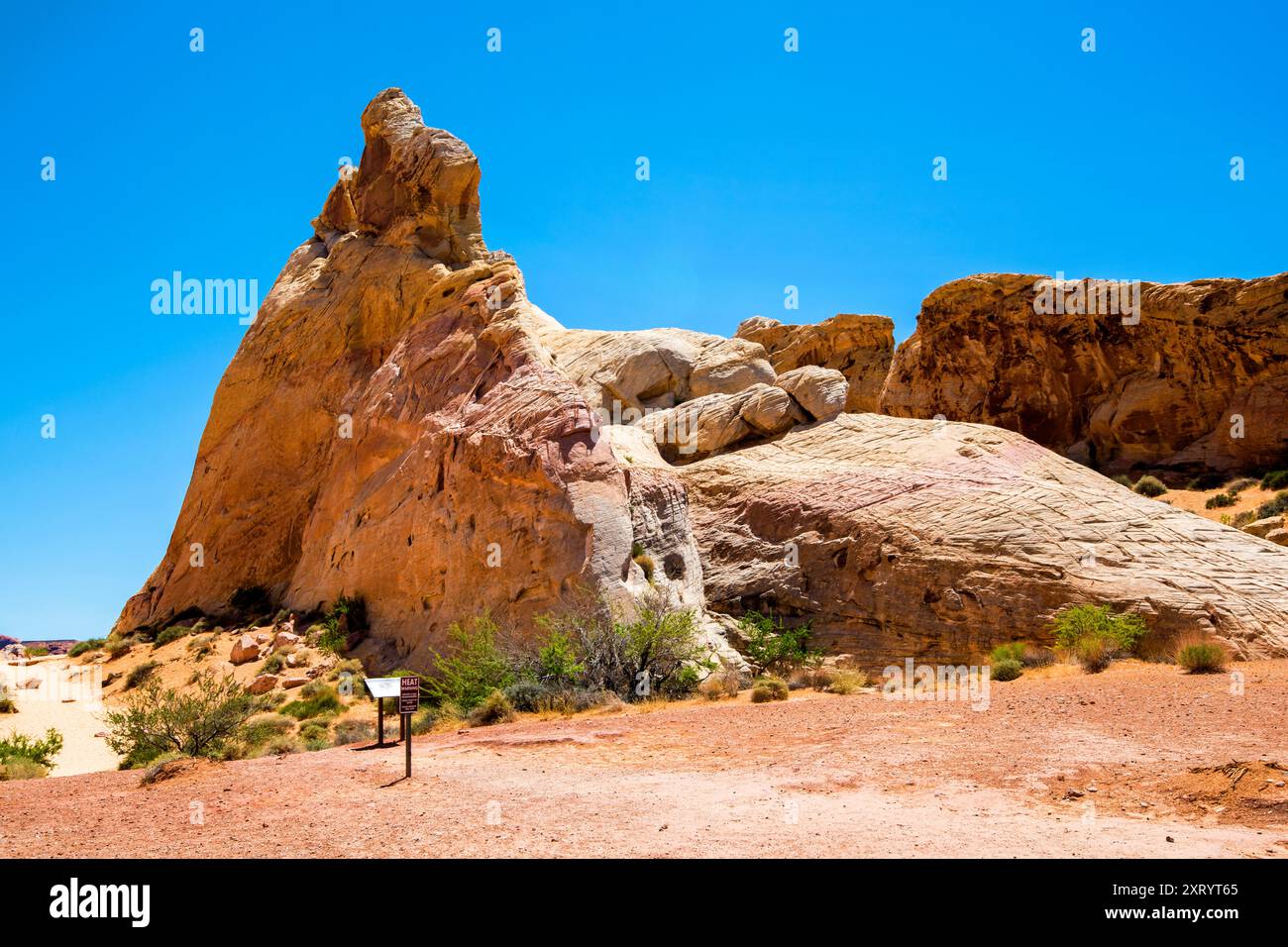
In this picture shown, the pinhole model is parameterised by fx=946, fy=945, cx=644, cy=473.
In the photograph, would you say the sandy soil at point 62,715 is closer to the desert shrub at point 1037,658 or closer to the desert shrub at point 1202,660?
the desert shrub at point 1037,658

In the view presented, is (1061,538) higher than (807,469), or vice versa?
(807,469)

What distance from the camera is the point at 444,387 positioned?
23906 millimetres

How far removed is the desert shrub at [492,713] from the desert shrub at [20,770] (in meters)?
5.81

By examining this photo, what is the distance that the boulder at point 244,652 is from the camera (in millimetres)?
22938

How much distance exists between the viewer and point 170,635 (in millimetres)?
25797

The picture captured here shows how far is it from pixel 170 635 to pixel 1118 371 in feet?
115

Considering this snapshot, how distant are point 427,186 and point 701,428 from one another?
1165 cm

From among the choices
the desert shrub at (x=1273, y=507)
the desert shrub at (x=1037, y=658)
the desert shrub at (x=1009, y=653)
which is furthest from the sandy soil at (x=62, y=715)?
the desert shrub at (x=1273, y=507)

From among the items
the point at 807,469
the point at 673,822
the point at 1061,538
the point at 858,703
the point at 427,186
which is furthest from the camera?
the point at 427,186

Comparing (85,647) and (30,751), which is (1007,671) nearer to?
(30,751)

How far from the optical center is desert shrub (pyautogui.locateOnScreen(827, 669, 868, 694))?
16.5 meters
